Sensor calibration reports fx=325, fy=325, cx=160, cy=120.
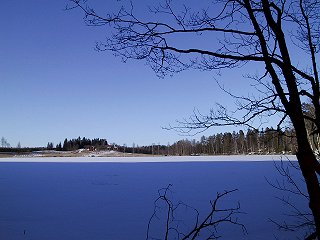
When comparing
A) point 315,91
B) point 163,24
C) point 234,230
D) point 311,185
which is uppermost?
point 163,24

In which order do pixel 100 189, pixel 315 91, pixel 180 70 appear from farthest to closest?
pixel 100 189
pixel 180 70
pixel 315 91

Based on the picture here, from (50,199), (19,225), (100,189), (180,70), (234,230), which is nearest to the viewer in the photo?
(180,70)

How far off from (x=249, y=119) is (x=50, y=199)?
9.12 m

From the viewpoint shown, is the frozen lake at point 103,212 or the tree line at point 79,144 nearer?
the frozen lake at point 103,212

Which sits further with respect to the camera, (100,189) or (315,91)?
(100,189)

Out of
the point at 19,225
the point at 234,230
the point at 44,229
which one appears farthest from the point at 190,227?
the point at 19,225

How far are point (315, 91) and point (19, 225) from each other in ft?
21.7

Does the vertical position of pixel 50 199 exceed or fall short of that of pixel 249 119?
it falls short

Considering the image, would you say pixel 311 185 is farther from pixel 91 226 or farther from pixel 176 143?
pixel 176 143

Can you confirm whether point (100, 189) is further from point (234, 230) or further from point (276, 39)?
point (276, 39)

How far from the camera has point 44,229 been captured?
6.54 m

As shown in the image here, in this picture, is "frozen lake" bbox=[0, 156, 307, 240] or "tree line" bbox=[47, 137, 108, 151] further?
"tree line" bbox=[47, 137, 108, 151]

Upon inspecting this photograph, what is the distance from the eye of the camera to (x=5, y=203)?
31.0ft

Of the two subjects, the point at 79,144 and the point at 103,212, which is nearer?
the point at 103,212
